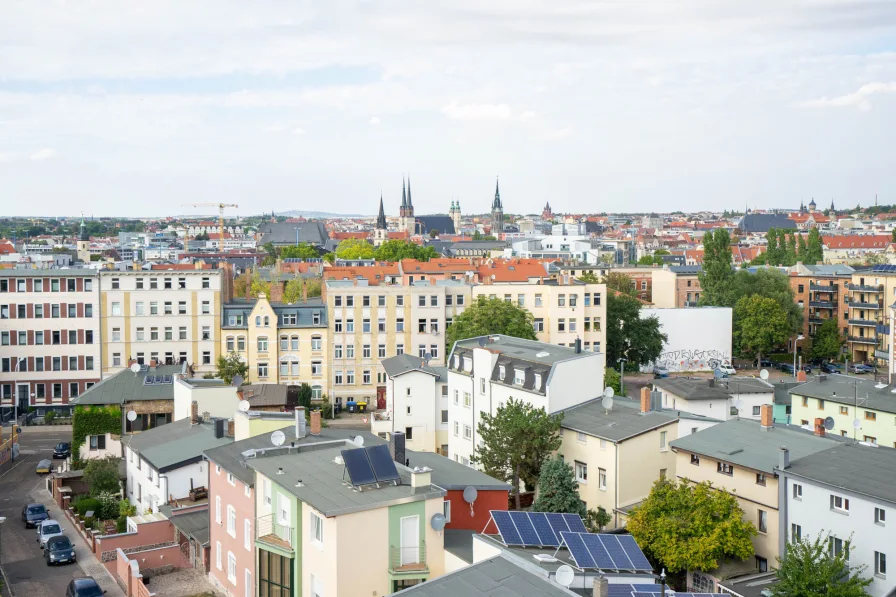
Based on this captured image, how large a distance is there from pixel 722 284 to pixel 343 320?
41.0 m

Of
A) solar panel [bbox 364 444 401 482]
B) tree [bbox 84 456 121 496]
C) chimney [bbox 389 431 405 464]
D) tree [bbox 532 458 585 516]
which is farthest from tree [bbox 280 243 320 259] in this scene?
solar panel [bbox 364 444 401 482]

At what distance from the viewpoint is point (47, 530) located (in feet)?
120

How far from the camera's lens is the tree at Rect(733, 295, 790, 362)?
8194 cm

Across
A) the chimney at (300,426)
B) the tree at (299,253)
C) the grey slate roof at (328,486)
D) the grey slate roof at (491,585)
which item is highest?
the tree at (299,253)

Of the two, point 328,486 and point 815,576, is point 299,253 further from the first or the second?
point 815,576

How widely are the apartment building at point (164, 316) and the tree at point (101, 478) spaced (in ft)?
77.1

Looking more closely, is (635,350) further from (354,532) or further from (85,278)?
(354,532)

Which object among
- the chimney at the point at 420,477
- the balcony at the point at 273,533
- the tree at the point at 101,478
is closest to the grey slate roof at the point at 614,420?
the chimney at the point at 420,477

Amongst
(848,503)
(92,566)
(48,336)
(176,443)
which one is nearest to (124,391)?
(176,443)

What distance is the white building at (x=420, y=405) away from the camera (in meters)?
48.2

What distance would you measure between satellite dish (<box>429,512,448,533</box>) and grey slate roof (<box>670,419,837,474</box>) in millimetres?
11881

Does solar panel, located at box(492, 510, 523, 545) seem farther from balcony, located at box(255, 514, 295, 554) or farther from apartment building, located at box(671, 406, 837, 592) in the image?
apartment building, located at box(671, 406, 837, 592)

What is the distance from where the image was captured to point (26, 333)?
2515 inches

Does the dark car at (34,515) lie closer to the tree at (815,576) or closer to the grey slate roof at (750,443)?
the grey slate roof at (750,443)
